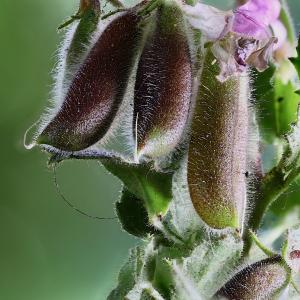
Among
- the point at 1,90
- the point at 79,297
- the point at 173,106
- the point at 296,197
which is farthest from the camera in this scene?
the point at 1,90

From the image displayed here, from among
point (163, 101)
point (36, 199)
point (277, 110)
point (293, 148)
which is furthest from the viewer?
point (36, 199)

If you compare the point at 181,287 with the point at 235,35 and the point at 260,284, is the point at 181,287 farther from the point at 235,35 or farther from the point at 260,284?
the point at 235,35

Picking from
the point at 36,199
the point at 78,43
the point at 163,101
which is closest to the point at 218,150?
the point at 163,101

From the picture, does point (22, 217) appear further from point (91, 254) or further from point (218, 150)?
point (218, 150)

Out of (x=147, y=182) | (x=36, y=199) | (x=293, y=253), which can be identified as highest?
(x=147, y=182)

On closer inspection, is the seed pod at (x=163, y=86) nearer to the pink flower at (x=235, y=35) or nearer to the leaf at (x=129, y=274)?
the pink flower at (x=235, y=35)

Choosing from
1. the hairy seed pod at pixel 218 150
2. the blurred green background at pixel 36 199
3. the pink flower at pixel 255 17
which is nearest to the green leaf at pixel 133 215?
the hairy seed pod at pixel 218 150

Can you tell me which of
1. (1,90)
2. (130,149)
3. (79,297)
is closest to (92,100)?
(130,149)
